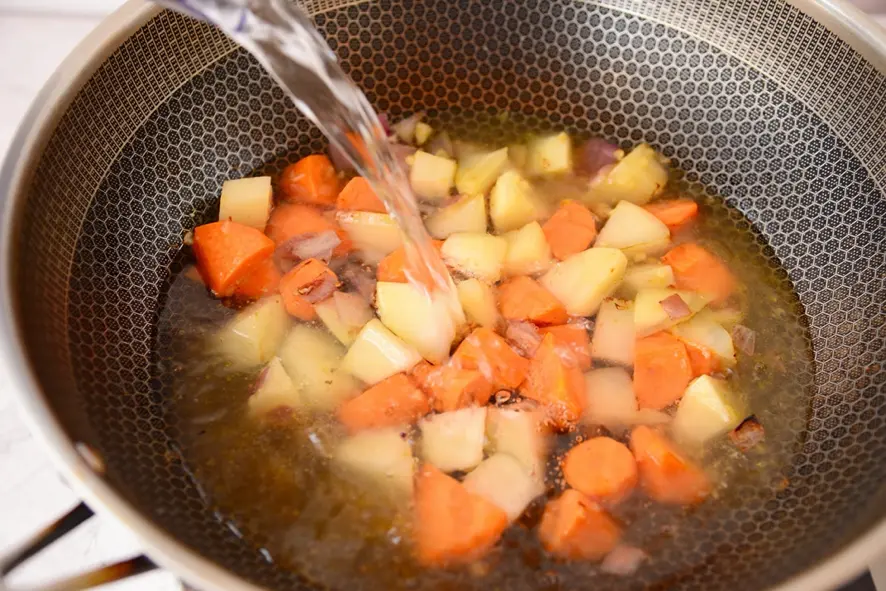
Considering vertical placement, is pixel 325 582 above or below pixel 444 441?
below

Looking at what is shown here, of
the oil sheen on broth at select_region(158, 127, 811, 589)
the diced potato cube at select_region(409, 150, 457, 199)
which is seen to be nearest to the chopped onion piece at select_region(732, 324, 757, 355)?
the oil sheen on broth at select_region(158, 127, 811, 589)

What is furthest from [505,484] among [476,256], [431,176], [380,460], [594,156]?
[594,156]

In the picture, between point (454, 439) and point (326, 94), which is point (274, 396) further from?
point (326, 94)

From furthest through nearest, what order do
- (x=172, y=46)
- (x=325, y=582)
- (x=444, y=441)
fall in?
(x=172, y=46)
(x=444, y=441)
(x=325, y=582)

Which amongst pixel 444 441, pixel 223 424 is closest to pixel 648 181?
pixel 444 441

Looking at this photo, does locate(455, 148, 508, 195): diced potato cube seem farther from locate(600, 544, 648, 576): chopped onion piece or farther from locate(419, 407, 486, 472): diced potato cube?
locate(600, 544, 648, 576): chopped onion piece

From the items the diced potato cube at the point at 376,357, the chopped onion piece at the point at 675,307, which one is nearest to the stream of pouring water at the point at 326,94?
the diced potato cube at the point at 376,357

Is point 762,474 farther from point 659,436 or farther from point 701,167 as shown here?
point 701,167

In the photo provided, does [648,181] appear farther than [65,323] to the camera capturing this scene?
Yes
